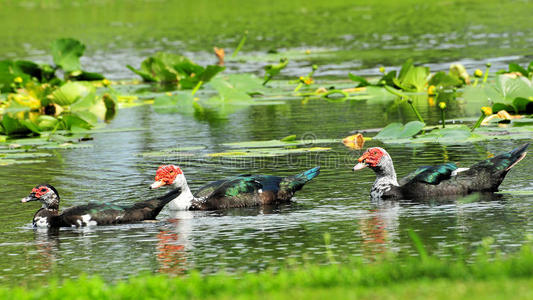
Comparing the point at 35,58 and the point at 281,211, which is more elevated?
the point at 35,58

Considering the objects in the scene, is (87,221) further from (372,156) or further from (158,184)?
(372,156)

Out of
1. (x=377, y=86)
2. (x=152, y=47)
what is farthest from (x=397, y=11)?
(x=377, y=86)

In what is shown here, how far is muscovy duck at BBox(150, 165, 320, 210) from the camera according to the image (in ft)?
42.0

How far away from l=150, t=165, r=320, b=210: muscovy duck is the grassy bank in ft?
14.3

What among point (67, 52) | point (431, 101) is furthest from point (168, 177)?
point (67, 52)

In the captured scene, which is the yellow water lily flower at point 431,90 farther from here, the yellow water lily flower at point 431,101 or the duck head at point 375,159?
the duck head at point 375,159

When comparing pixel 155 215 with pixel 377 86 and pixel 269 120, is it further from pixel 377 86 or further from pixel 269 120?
pixel 377 86

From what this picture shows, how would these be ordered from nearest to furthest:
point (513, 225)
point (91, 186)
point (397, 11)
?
point (513, 225) → point (91, 186) → point (397, 11)

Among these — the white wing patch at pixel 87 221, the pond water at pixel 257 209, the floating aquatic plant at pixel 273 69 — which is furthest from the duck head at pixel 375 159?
the floating aquatic plant at pixel 273 69

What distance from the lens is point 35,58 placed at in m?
37.6

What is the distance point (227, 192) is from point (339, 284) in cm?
507

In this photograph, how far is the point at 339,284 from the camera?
7906mm

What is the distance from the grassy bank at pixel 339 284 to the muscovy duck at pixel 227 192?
437 cm

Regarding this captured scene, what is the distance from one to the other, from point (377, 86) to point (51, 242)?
11.7 metres
